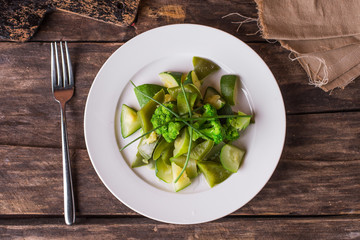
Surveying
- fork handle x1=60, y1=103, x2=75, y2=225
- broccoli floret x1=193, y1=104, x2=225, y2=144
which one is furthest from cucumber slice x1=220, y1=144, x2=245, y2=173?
fork handle x1=60, y1=103, x2=75, y2=225

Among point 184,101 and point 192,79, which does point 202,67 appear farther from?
point 184,101

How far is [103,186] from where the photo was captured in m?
1.49

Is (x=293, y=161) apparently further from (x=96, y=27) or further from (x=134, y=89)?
(x=96, y=27)

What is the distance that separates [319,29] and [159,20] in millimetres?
784

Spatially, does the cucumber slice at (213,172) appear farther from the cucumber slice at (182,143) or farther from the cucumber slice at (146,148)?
the cucumber slice at (146,148)

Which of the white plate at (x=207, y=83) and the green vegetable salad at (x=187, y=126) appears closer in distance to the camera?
the green vegetable salad at (x=187, y=126)

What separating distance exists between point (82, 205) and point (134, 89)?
674 mm

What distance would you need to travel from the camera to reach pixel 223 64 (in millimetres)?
1373

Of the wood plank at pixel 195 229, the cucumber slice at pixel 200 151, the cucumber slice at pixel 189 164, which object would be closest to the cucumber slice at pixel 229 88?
the cucumber slice at pixel 200 151

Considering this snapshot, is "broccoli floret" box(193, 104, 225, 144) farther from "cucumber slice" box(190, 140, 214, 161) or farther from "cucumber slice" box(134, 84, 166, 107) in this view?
"cucumber slice" box(134, 84, 166, 107)

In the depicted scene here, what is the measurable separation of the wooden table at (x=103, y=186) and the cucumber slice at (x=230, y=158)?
292 mm

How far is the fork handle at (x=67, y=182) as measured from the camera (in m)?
1.43

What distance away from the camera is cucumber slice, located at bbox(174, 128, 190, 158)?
127cm

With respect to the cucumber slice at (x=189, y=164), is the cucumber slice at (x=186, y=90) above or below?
above
